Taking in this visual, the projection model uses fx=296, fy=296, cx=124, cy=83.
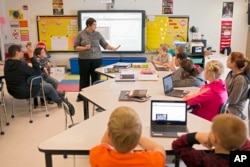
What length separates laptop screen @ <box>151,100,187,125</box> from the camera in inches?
87.6

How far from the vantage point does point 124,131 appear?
1.47m

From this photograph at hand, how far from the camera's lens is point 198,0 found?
708 cm

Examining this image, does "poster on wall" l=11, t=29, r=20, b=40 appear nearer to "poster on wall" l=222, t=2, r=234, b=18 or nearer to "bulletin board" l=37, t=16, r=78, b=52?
"bulletin board" l=37, t=16, r=78, b=52

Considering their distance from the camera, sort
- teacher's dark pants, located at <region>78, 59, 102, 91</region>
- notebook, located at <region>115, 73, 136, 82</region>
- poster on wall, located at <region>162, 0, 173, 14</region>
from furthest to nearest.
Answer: poster on wall, located at <region>162, 0, 173, 14</region> < teacher's dark pants, located at <region>78, 59, 102, 91</region> < notebook, located at <region>115, 73, 136, 82</region>

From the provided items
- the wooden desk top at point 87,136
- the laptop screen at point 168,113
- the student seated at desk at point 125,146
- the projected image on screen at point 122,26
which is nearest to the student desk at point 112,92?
the wooden desk top at point 87,136

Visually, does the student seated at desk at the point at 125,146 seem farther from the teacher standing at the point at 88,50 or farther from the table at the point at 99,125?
the teacher standing at the point at 88,50

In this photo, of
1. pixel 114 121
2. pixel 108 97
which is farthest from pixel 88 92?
pixel 114 121

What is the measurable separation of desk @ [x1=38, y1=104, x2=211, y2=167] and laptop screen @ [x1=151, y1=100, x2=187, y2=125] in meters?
0.09

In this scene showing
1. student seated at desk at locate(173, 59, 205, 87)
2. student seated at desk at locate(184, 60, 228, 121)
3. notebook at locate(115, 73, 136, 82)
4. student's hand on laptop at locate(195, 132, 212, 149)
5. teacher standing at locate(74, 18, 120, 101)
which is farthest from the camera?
teacher standing at locate(74, 18, 120, 101)

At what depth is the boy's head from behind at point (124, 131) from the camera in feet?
4.82

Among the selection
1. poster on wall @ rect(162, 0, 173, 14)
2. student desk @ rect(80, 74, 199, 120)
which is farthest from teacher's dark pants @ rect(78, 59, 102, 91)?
poster on wall @ rect(162, 0, 173, 14)

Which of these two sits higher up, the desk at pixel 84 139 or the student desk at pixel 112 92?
the student desk at pixel 112 92

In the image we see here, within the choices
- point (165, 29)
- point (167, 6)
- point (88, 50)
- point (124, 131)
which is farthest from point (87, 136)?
point (167, 6)

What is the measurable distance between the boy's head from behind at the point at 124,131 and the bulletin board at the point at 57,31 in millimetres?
6077
